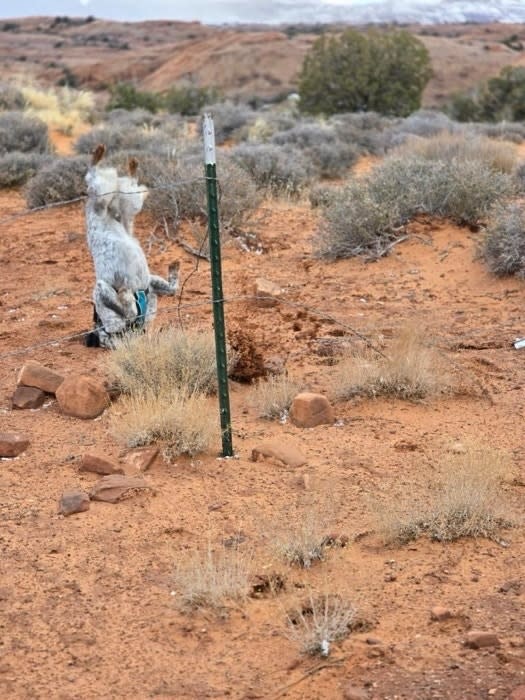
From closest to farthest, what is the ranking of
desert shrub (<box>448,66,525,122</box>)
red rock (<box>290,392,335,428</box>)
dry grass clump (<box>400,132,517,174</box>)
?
red rock (<box>290,392,335,428</box>), dry grass clump (<box>400,132,517,174</box>), desert shrub (<box>448,66,525,122</box>)

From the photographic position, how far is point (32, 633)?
3.83 meters

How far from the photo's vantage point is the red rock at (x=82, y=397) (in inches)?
240

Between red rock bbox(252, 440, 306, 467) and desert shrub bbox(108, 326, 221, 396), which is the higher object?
desert shrub bbox(108, 326, 221, 396)

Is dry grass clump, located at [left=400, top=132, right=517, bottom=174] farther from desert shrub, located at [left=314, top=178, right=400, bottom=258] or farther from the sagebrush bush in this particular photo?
the sagebrush bush

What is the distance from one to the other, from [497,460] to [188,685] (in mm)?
2160

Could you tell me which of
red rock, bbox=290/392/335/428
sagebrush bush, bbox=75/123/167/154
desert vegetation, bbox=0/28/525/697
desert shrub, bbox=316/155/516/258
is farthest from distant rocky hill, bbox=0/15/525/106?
red rock, bbox=290/392/335/428

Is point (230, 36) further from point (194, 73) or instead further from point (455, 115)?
point (455, 115)


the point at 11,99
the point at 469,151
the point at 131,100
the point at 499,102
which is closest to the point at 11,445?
the point at 469,151

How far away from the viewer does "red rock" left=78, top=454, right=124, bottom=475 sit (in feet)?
17.1

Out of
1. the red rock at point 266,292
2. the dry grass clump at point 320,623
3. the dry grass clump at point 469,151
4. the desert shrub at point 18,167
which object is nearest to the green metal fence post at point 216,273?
the dry grass clump at point 320,623

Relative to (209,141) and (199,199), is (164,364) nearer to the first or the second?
(209,141)

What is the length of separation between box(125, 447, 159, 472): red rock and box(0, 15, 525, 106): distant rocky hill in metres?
38.8

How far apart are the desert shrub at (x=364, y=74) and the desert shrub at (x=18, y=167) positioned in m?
11.4

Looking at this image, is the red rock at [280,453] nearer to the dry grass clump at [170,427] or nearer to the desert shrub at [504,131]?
the dry grass clump at [170,427]
